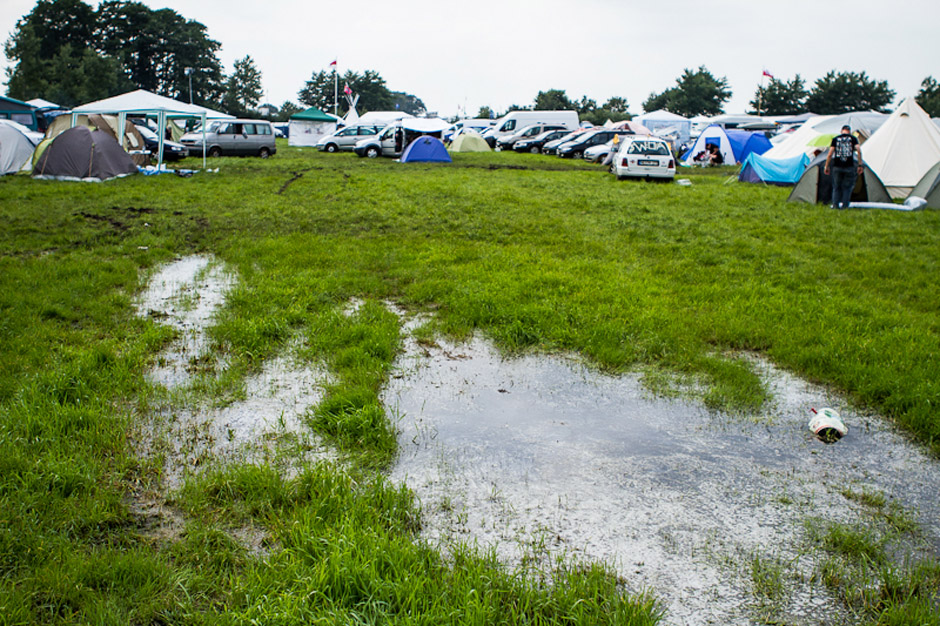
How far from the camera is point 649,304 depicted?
6.63 m

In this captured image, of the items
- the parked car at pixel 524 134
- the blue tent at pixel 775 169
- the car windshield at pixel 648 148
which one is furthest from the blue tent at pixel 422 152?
the blue tent at pixel 775 169

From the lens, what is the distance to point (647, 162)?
20.2m

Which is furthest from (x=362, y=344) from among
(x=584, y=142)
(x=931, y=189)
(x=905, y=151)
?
(x=584, y=142)

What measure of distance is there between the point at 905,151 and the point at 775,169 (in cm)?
355

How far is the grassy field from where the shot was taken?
2.55 meters

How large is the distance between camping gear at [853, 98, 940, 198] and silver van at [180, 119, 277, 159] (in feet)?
77.1

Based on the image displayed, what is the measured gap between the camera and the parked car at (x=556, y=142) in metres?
33.2

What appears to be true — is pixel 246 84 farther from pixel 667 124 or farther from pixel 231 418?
pixel 231 418

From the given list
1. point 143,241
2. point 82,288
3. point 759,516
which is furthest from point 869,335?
point 143,241

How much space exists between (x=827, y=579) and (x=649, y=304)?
4.12 meters

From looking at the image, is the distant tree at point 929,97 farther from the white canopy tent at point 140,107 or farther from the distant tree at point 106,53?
the distant tree at point 106,53

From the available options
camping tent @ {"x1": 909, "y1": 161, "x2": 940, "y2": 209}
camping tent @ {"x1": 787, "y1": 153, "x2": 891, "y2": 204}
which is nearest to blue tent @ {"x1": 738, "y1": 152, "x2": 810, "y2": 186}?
camping tent @ {"x1": 787, "y1": 153, "x2": 891, "y2": 204}

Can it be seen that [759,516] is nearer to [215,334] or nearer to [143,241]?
[215,334]

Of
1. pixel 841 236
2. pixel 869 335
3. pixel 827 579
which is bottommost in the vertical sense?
pixel 827 579
